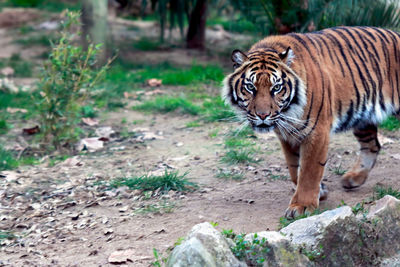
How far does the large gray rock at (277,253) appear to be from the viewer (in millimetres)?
2779

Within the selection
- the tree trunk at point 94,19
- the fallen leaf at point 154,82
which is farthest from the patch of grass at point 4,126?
the fallen leaf at point 154,82

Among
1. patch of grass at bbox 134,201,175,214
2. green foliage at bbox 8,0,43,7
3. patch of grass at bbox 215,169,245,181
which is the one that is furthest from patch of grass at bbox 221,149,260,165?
green foliage at bbox 8,0,43,7

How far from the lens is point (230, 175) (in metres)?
4.84

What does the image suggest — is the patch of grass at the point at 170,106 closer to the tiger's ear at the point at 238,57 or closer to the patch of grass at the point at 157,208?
the patch of grass at the point at 157,208

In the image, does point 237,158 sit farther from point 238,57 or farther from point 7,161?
point 7,161

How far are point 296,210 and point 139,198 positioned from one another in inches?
52.9

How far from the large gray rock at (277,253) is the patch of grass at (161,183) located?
1.67m

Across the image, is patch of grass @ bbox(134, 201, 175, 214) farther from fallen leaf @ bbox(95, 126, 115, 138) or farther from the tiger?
fallen leaf @ bbox(95, 126, 115, 138)

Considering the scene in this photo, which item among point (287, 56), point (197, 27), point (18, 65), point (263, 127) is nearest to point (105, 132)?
point (263, 127)

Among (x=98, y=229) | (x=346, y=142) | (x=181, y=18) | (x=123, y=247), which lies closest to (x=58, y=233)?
(x=98, y=229)

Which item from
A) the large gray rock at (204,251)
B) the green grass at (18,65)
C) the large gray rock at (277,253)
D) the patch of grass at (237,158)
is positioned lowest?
the patch of grass at (237,158)

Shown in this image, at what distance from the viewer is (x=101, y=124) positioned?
21.4 ft

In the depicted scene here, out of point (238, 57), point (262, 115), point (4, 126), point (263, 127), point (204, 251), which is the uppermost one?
point (238, 57)

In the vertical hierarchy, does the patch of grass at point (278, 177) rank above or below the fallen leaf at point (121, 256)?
below
